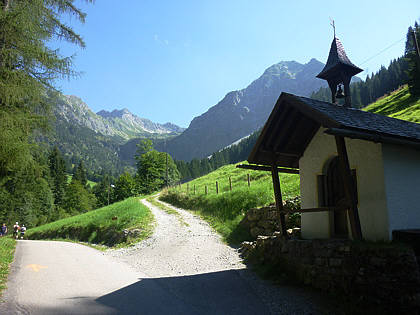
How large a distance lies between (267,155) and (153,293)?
208 inches

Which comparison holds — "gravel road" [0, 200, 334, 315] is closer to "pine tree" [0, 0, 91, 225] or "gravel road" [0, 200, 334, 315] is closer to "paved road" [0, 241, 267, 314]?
"paved road" [0, 241, 267, 314]

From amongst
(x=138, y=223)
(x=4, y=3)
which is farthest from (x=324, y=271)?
(x=138, y=223)

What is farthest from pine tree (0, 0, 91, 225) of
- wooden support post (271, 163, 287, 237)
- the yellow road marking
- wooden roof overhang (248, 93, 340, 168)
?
wooden support post (271, 163, 287, 237)

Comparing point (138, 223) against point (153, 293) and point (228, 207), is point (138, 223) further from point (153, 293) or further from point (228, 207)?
point (153, 293)

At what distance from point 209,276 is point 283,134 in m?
5.00

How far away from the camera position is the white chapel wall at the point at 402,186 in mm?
6832

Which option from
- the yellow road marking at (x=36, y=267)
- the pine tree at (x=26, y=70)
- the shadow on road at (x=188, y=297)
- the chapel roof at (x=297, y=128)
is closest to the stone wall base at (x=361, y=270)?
the shadow on road at (x=188, y=297)

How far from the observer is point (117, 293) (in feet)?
22.7

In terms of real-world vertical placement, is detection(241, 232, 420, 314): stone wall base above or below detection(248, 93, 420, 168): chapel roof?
below

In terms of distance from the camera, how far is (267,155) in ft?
30.7

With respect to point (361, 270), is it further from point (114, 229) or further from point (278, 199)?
point (114, 229)

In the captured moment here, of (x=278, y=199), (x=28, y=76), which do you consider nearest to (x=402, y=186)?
(x=278, y=199)

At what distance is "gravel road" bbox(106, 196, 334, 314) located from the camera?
20.5ft

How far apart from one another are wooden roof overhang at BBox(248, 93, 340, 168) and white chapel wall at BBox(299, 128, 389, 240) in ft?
1.02
